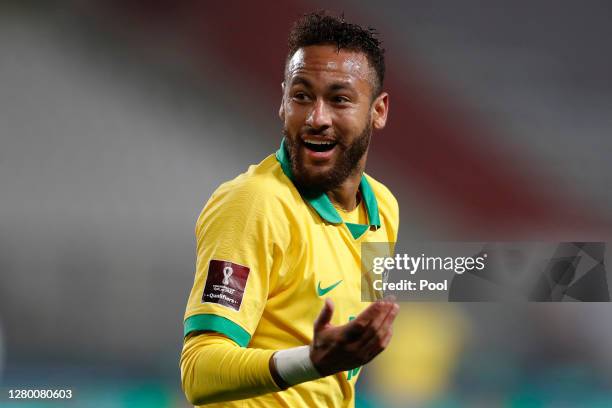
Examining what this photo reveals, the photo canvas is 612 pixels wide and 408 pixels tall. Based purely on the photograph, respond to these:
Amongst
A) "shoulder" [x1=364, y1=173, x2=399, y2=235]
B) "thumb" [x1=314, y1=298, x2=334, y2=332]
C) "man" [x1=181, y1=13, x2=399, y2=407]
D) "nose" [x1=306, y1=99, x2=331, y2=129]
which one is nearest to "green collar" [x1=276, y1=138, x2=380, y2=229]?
"man" [x1=181, y1=13, x2=399, y2=407]

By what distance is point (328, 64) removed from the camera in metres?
2.15

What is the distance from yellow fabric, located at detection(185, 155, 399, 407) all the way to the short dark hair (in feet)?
1.05

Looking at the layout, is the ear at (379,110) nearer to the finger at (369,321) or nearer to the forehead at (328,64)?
the forehead at (328,64)

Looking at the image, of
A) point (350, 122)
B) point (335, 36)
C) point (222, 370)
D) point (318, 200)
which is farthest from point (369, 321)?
point (335, 36)

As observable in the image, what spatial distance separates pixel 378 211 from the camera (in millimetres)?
2451

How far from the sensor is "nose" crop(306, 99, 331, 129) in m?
2.12

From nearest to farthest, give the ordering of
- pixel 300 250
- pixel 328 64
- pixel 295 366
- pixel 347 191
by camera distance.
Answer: pixel 295 366, pixel 300 250, pixel 328 64, pixel 347 191

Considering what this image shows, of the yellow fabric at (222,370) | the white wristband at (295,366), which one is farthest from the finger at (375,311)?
the yellow fabric at (222,370)

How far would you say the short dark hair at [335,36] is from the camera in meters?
2.19

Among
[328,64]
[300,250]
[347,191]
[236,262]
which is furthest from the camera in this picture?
[347,191]


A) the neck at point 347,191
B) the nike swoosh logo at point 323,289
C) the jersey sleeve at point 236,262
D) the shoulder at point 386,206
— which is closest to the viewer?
the jersey sleeve at point 236,262

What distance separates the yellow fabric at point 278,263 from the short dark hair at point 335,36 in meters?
0.32

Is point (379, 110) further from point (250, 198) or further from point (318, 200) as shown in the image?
point (250, 198)

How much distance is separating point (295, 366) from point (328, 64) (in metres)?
0.80
